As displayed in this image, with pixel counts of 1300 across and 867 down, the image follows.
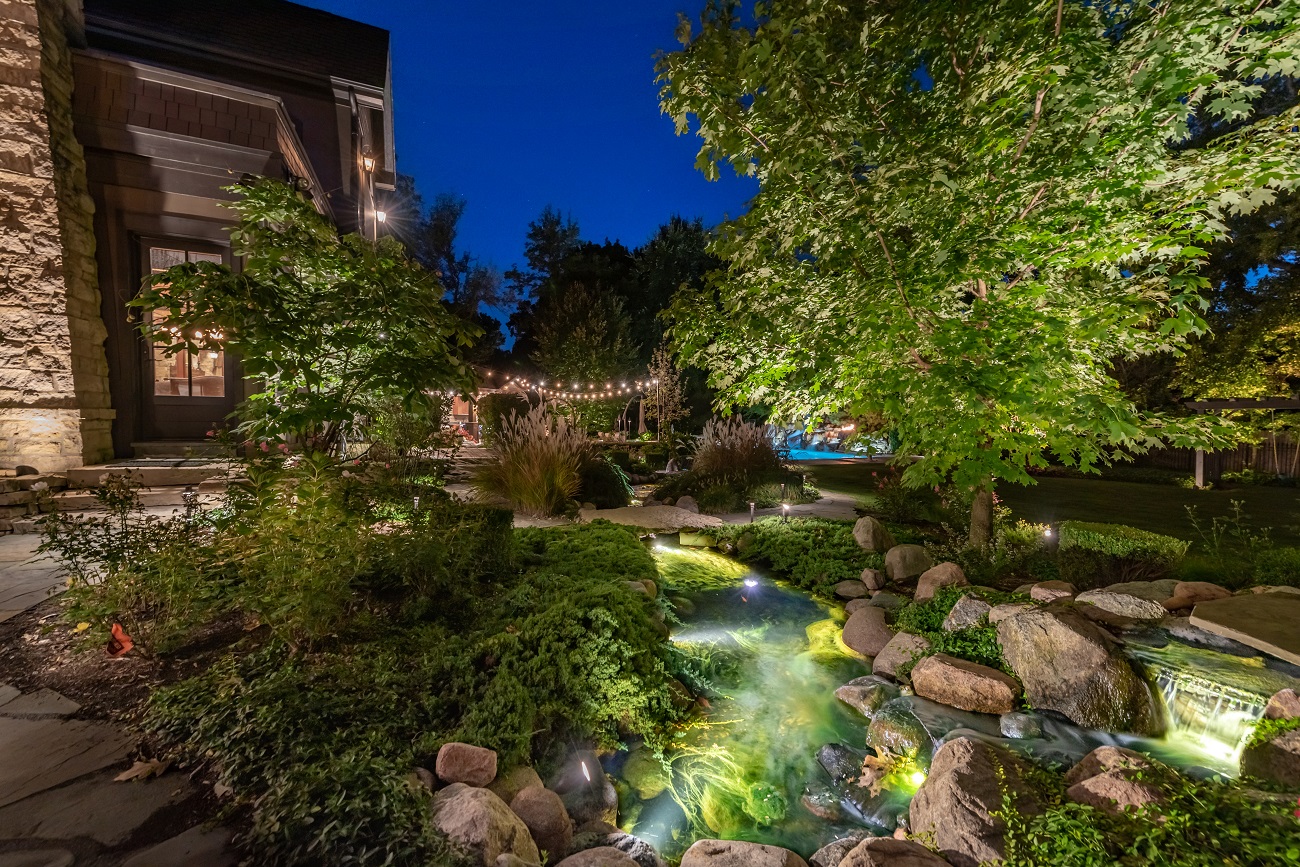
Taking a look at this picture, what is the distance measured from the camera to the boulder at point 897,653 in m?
3.69

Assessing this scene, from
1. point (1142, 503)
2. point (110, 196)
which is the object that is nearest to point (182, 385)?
point (110, 196)

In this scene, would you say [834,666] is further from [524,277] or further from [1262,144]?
[524,277]

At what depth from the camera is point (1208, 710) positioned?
2738 mm

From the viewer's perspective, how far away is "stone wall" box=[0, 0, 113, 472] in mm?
5406

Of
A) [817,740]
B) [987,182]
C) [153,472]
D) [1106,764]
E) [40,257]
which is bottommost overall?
[817,740]

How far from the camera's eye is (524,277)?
1050 inches

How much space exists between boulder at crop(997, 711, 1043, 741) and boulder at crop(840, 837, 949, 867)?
1.42 m

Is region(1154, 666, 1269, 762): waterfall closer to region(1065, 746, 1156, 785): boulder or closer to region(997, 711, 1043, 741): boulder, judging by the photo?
region(997, 711, 1043, 741): boulder

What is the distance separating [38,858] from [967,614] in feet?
15.1

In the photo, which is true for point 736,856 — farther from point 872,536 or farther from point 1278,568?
point 1278,568

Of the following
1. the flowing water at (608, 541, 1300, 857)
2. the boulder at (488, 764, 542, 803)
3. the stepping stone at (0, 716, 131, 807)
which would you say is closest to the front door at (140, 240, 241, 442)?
the stepping stone at (0, 716, 131, 807)

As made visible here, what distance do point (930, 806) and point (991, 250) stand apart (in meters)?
2.91

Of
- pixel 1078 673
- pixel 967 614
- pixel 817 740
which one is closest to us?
pixel 1078 673

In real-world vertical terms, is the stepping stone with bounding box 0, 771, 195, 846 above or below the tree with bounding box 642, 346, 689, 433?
below
